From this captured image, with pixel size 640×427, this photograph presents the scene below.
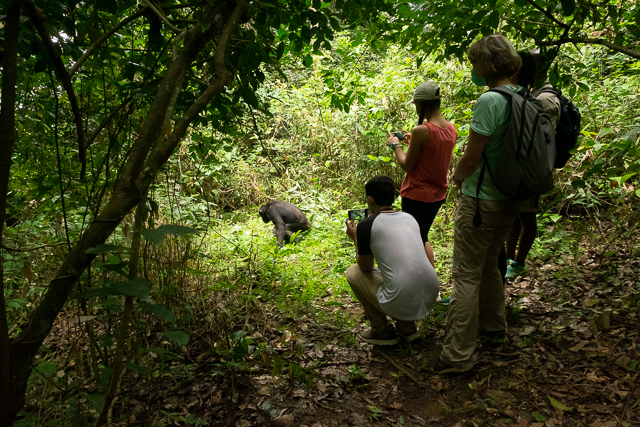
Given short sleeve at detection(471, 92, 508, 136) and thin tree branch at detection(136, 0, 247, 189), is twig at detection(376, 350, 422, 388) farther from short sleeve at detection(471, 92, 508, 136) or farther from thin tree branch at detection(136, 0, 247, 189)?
thin tree branch at detection(136, 0, 247, 189)

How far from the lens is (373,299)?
2.77 metres

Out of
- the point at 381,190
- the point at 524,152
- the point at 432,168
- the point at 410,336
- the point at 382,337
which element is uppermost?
the point at 524,152

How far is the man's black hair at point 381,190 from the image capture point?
106 inches

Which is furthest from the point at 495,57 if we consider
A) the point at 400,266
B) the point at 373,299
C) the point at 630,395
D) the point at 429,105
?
the point at 630,395

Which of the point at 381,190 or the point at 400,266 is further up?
the point at 381,190

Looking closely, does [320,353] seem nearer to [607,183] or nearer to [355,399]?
[355,399]

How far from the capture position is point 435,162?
9.90ft

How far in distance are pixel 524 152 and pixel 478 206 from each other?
394mm

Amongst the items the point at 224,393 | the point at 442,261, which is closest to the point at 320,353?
the point at 224,393

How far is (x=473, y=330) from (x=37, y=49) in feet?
8.80

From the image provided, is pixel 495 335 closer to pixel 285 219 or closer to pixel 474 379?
pixel 474 379

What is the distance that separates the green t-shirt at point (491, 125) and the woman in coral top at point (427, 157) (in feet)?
2.38

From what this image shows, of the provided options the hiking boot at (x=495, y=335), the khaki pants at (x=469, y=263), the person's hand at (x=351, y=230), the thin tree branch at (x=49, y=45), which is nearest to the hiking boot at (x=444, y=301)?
the hiking boot at (x=495, y=335)

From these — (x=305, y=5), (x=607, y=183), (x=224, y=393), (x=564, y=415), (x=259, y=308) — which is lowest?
(x=224, y=393)
